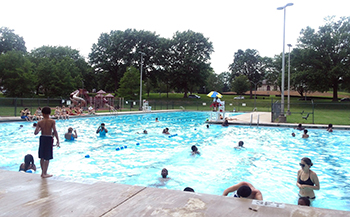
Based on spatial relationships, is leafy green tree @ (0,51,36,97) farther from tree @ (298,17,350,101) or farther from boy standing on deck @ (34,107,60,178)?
tree @ (298,17,350,101)

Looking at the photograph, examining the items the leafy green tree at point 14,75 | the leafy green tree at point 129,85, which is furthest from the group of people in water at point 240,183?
the leafy green tree at point 129,85

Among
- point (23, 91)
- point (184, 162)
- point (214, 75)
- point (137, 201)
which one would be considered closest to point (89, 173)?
point (184, 162)

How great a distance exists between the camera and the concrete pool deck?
3.59 m

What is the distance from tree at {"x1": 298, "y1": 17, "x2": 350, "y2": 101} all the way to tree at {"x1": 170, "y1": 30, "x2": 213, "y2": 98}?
2187 cm

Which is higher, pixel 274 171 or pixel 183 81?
pixel 183 81

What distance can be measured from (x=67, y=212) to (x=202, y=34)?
65.0m

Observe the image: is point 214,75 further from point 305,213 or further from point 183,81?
point 305,213

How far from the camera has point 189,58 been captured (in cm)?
6116

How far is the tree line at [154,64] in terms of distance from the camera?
147ft

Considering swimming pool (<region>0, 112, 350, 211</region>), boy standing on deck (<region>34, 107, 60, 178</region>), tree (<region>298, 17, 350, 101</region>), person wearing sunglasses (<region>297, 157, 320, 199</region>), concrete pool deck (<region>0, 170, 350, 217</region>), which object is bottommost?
swimming pool (<region>0, 112, 350, 211</region>)

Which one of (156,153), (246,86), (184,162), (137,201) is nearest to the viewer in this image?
(137,201)

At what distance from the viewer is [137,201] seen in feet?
13.2

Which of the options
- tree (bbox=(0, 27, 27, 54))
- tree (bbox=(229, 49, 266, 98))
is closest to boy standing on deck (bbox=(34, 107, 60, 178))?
tree (bbox=(0, 27, 27, 54))

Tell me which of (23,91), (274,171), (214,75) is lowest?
(274,171)
